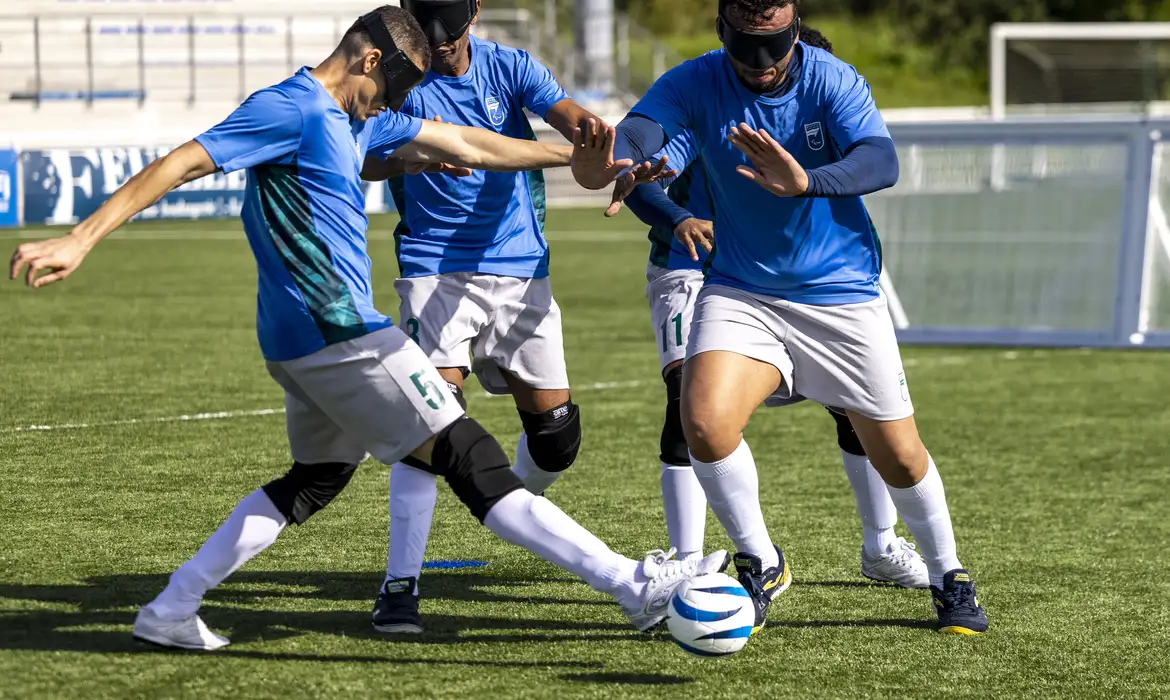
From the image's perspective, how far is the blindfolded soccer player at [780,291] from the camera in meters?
5.08

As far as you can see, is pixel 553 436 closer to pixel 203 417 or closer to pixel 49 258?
pixel 49 258

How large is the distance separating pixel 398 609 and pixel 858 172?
77.4 inches

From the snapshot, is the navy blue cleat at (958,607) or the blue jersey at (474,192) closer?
the navy blue cleat at (958,607)

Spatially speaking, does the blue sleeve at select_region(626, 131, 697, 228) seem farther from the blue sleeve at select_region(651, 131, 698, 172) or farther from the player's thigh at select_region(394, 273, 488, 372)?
the player's thigh at select_region(394, 273, 488, 372)

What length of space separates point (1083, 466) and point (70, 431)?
17.2 ft

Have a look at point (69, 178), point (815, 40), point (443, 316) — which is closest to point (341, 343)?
point (443, 316)

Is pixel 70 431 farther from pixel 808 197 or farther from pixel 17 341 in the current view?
pixel 808 197

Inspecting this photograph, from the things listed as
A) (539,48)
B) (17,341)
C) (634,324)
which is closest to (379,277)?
(634,324)

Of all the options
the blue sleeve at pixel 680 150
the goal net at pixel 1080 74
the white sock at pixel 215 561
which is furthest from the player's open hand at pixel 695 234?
the goal net at pixel 1080 74

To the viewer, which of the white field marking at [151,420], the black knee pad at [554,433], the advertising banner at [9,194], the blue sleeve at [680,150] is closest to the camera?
the blue sleeve at [680,150]

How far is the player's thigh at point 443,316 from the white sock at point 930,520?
5.10 feet

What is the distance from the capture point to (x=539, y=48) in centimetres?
3312

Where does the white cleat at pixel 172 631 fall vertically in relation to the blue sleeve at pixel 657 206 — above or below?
below

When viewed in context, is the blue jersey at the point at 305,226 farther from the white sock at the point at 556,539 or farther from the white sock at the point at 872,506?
the white sock at the point at 872,506
